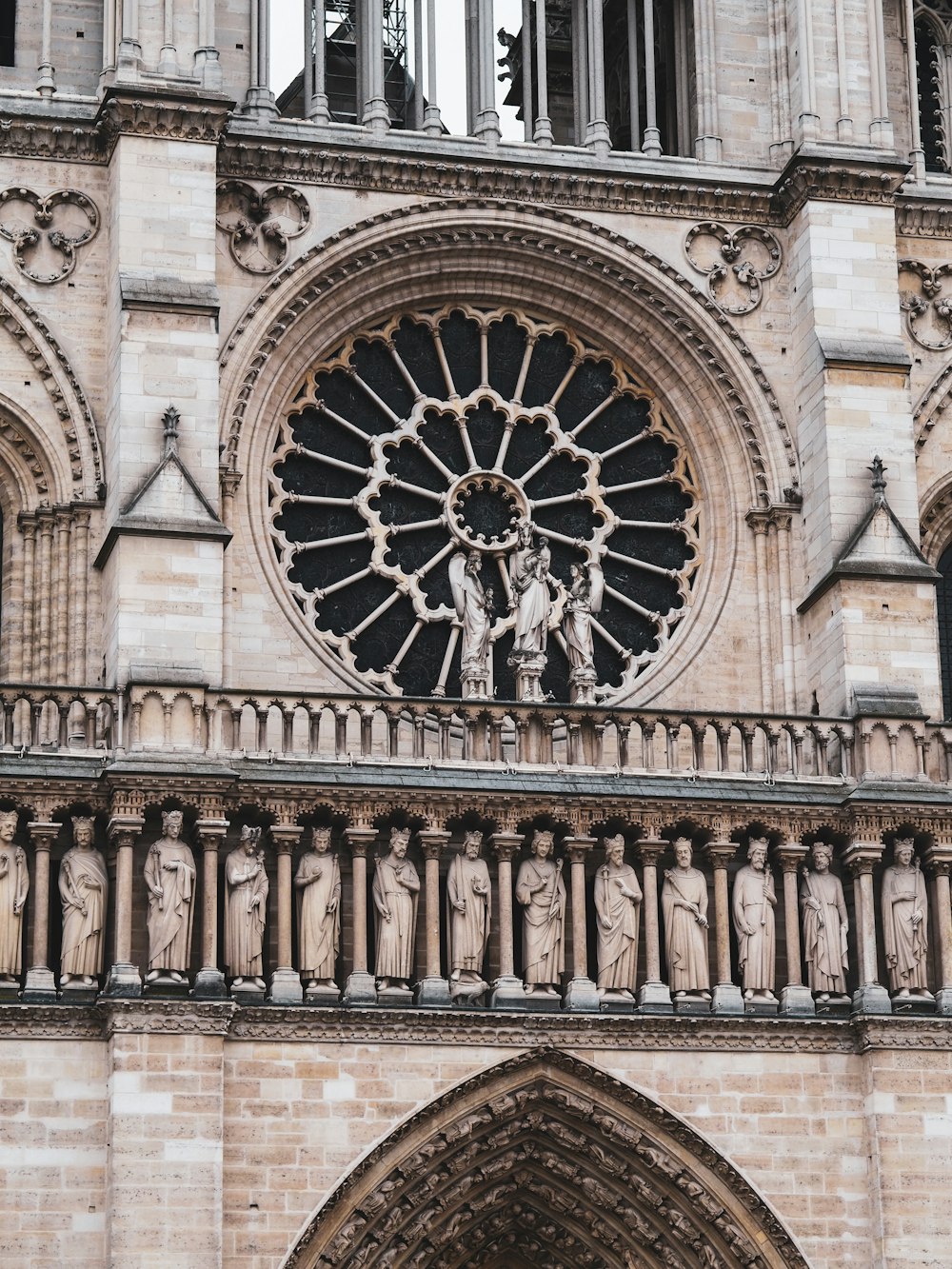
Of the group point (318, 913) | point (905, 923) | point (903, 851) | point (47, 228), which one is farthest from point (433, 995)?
point (47, 228)

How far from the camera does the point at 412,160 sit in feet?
81.8

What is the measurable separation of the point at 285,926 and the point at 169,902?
3.02ft

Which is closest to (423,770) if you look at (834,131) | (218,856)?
(218,856)

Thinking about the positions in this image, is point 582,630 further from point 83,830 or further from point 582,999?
point 83,830

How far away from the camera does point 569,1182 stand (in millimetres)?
22625

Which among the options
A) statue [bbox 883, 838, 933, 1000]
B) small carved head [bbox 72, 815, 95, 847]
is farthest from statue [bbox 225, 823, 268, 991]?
statue [bbox 883, 838, 933, 1000]

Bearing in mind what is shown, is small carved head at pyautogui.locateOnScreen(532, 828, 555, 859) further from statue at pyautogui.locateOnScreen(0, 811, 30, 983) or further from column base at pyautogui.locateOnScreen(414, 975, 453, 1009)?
statue at pyautogui.locateOnScreen(0, 811, 30, 983)

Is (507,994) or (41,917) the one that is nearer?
(41,917)

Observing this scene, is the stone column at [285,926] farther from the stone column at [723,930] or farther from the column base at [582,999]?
the stone column at [723,930]

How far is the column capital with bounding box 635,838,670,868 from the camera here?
75.5 ft

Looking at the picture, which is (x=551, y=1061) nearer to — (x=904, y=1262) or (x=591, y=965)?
(x=591, y=965)

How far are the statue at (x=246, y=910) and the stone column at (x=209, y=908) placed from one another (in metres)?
0.11

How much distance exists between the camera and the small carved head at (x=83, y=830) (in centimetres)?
2205

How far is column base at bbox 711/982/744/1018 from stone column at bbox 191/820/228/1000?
373 centimetres
